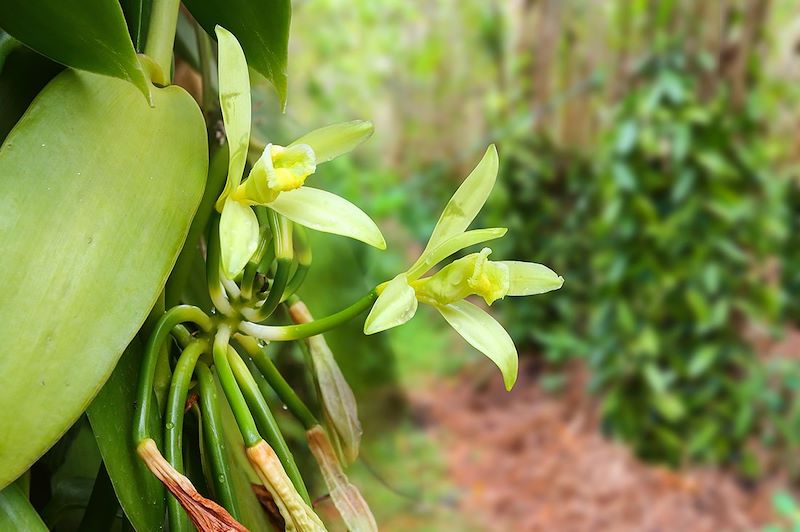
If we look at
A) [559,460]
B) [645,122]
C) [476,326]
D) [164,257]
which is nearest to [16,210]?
[164,257]

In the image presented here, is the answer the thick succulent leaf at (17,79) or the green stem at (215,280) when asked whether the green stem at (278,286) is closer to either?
the green stem at (215,280)

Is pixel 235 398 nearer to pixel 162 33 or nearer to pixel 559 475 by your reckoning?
pixel 162 33

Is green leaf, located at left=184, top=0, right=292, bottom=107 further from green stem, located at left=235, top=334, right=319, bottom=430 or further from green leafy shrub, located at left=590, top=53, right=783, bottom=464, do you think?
green leafy shrub, located at left=590, top=53, right=783, bottom=464

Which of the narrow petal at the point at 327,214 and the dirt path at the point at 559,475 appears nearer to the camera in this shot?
the narrow petal at the point at 327,214

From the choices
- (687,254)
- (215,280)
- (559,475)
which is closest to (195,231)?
(215,280)

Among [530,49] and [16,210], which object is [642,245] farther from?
[16,210]

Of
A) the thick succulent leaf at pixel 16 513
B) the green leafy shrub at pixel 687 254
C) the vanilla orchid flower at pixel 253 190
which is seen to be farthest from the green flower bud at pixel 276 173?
the green leafy shrub at pixel 687 254
